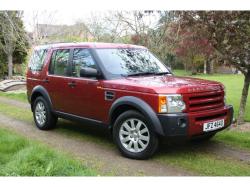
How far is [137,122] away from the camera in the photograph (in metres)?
6.13

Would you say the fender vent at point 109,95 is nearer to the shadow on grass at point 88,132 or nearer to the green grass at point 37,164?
the shadow on grass at point 88,132

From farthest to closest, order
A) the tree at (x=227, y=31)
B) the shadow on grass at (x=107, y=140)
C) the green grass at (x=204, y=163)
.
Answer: the tree at (x=227, y=31) < the shadow on grass at (x=107, y=140) < the green grass at (x=204, y=163)

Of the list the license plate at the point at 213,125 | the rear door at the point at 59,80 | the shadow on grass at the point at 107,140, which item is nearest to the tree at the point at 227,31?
the shadow on grass at the point at 107,140

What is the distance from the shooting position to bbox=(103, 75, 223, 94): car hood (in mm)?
5820

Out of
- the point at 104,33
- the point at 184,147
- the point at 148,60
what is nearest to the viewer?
the point at 184,147

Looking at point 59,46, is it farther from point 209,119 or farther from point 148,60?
point 209,119

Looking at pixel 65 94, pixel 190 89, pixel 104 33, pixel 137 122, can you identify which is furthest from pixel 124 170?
pixel 104 33

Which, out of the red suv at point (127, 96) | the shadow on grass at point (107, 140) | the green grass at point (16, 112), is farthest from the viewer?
the green grass at point (16, 112)

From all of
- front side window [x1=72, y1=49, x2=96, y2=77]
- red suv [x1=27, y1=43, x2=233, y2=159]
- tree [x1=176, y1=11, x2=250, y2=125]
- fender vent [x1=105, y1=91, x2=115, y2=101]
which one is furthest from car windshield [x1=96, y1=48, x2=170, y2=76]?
tree [x1=176, y1=11, x2=250, y2=125]

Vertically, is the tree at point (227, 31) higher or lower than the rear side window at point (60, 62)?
higher

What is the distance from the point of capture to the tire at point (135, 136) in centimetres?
594

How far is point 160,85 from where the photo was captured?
598cm

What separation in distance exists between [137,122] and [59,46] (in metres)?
2.98

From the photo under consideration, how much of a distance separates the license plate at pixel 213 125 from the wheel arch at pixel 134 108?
29.3 inches
